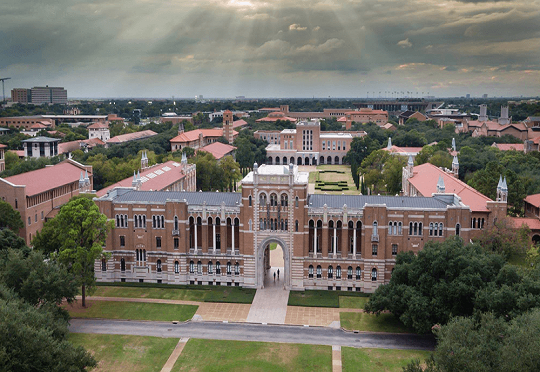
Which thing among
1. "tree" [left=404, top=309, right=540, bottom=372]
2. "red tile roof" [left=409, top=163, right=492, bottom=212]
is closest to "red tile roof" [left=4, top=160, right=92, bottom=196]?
"red tile roof" [left=409, top=163, right=492, bottom=212]

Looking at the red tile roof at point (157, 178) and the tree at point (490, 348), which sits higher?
the red tile roof at point (157, 178)

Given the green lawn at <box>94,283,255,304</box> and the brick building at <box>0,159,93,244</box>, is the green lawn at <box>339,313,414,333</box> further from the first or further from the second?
the brick building at <box>0,159,93,244</box>

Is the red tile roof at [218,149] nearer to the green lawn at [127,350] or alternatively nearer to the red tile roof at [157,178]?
the red tile roof at [157,178]

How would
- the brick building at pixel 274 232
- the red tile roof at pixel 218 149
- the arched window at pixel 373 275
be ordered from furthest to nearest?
the red tile roof at pixel 218 149
the arched window at pixel 373 275
the brick building at pixel 274 232

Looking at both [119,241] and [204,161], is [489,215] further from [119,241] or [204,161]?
[204,161]

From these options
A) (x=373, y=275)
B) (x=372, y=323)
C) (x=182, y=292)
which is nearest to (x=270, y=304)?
(x=182, y=292)

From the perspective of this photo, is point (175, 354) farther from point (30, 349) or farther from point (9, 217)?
point (9, 217)

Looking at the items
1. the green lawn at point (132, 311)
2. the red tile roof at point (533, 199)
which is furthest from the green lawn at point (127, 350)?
the red tile roof at point (533, 199)

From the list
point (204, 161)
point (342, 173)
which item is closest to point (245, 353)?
point (204, 161)
